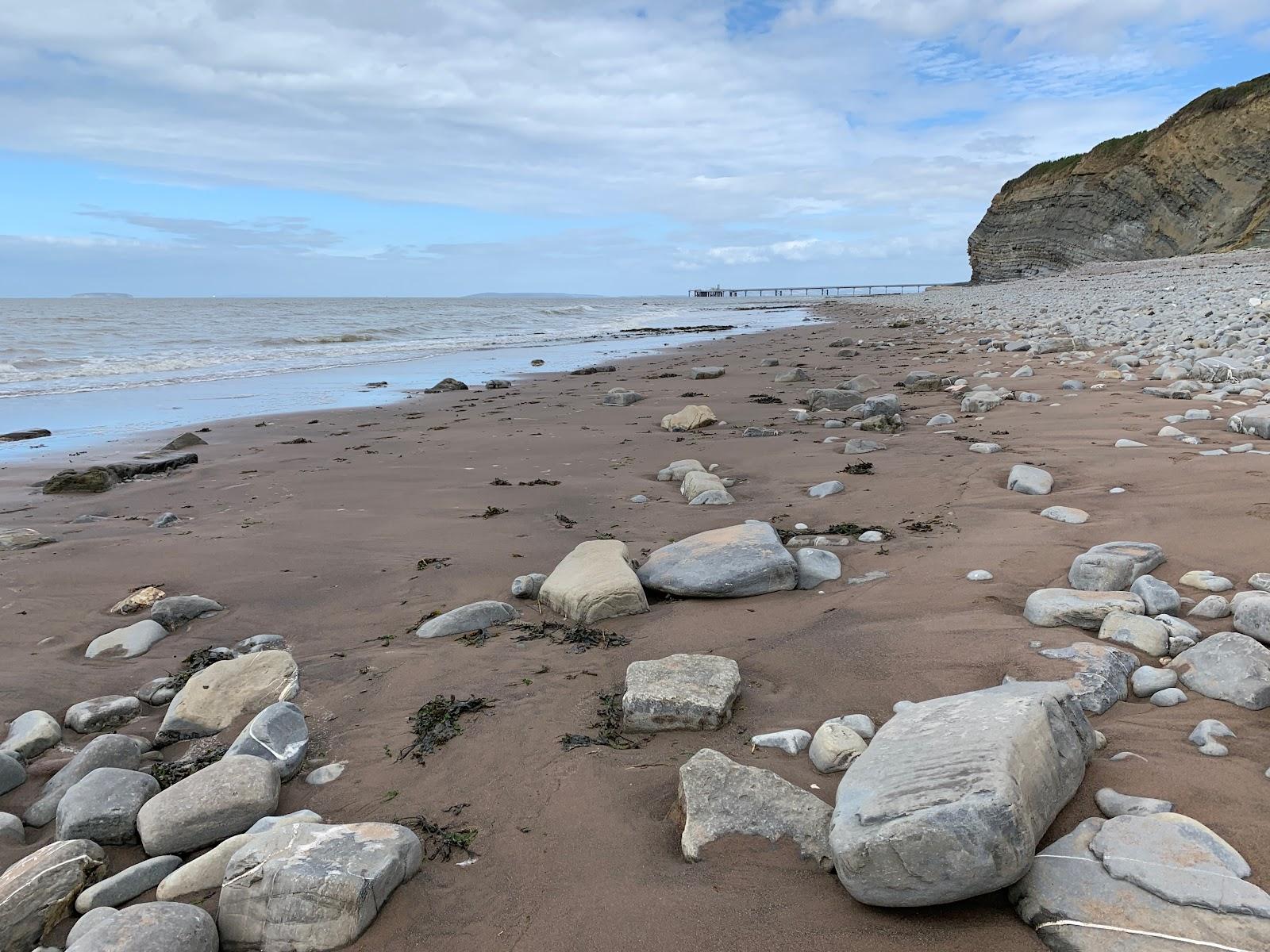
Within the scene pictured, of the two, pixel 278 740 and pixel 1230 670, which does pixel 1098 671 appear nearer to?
pixel 1230 670

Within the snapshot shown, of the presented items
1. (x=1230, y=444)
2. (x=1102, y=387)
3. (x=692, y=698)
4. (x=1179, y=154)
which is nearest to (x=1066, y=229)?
(x=1179, y=154)

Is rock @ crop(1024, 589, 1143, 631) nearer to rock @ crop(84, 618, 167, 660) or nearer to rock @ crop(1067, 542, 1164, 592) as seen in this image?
rock @ crop(1067, 542, 1164, 592)

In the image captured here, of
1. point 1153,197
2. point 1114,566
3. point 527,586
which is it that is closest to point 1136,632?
point 1114,566

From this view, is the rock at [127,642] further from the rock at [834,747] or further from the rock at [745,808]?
the rock at [834,747]

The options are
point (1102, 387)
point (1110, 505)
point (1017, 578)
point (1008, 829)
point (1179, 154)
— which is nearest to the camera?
point (1008, 829)

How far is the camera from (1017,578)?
125 inches

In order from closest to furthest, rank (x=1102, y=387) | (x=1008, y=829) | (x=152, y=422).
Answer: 1. (x=1008, y=829)
2. (x=1102, y=387)
3. (x=152, y=422)

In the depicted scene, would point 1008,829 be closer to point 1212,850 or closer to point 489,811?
point 1212,850

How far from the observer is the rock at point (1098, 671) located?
2.21 m

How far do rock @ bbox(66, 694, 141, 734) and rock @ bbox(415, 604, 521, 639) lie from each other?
3.44 feet

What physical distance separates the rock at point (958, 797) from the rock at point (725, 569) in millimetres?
1481

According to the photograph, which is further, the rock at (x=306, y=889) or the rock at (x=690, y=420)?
the rock at (x=690, y=420)

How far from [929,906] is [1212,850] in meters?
0.54

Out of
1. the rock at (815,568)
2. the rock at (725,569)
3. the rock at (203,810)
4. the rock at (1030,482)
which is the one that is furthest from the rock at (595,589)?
the rock at (1030,482)
